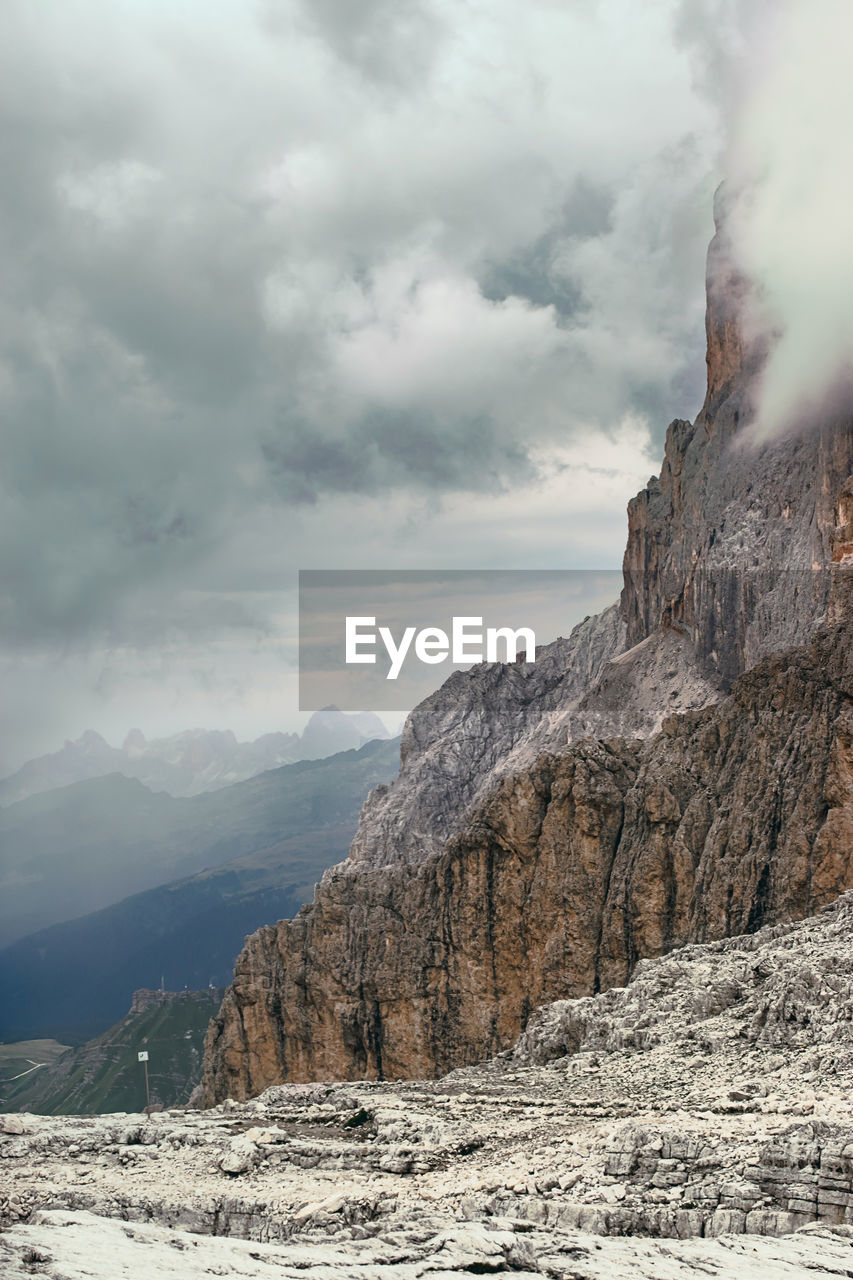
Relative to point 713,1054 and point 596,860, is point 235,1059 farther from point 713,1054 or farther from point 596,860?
point 713,1054

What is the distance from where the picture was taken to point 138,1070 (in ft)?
579

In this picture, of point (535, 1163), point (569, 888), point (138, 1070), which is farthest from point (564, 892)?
point (138, 1070)

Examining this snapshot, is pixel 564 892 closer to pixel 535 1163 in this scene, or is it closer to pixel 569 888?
pixel 569 888

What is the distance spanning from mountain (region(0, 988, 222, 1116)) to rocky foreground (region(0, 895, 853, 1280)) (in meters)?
133

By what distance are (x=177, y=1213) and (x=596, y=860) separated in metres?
41.9

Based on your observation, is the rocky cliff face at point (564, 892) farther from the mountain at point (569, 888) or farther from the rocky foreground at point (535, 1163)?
the rocky foreground at point (535, 1163)

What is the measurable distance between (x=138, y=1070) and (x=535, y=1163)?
167 meters

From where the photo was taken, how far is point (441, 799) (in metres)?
188

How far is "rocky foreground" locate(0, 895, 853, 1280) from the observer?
18.9 meters

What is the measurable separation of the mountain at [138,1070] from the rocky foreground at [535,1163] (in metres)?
133

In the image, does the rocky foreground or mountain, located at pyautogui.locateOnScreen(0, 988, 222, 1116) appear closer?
the rocky foreground

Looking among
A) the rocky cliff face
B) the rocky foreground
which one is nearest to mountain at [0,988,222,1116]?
the rocky cliff face

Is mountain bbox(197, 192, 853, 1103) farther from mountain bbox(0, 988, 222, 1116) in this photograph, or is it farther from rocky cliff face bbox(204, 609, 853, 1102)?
mountain bbox(0, 988, 222, 1116)

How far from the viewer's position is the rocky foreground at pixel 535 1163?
18.9 meters
